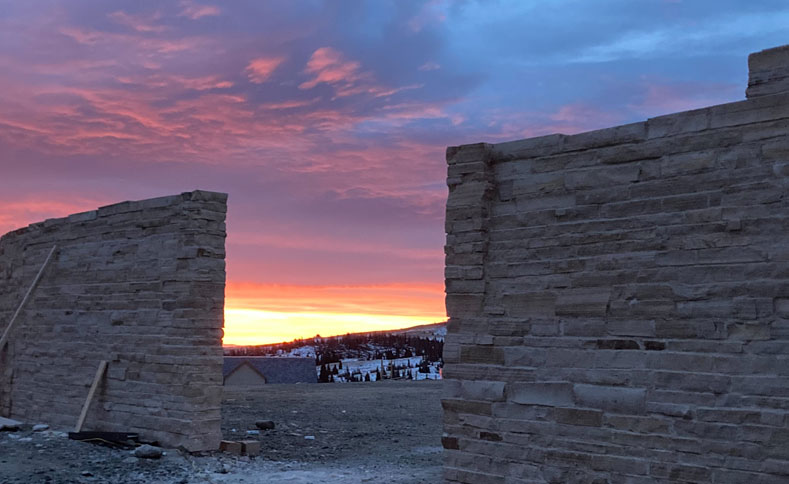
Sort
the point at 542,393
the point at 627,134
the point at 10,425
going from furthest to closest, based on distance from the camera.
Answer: the point at 10,425, the point at 542,393, the point at 627,134

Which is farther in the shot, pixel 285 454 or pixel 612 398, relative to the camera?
pixel 285 454

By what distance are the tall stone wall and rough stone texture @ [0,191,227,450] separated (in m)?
4.82

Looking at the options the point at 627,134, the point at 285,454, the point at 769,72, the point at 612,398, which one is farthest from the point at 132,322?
the point at 769,72

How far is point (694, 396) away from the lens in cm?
643

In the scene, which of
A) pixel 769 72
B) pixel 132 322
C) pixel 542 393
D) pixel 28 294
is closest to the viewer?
pixel 769 72

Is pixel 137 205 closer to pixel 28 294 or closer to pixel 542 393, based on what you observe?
pixel 28 294

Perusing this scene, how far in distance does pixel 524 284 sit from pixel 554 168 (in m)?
1.17

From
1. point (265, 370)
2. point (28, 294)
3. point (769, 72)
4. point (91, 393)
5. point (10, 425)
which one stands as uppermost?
point (769, 72)

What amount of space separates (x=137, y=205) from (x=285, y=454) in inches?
183

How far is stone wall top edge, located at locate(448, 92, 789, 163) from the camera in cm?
643

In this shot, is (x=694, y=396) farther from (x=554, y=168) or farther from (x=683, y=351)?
(x=554, y=168)

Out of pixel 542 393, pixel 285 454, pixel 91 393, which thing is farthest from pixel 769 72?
pixel 91 393

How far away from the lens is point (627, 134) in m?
7.07

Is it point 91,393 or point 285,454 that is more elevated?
point 91,393
